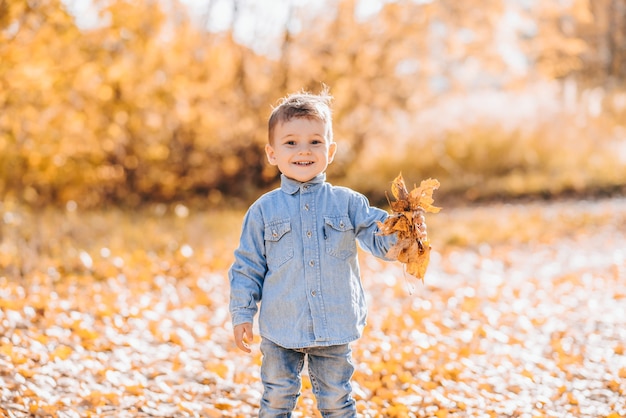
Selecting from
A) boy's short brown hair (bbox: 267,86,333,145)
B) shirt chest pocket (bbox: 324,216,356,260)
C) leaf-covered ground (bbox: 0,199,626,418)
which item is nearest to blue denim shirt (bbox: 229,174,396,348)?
shirt chest pocket (bbox: 324,216,356,260)

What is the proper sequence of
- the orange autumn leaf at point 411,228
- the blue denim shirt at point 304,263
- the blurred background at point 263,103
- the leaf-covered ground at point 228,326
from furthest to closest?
the blurred background at point 263,103 → the leaf-covered ground at point 228,326 → the blue denim shirt at point 304,263 → the orange autumn leaf at point 411,228

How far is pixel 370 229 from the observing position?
2713mm

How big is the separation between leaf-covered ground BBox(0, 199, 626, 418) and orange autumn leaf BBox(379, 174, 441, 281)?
1104 mm

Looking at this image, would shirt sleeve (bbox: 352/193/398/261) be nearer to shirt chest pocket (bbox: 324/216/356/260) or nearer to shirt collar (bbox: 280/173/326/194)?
shirt chest pocket (bbox: 324/216/356/260)

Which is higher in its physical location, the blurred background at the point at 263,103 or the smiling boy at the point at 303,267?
the blurred background at the point at 263,103

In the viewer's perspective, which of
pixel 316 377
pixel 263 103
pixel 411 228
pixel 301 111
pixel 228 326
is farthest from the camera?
pixel 263 103

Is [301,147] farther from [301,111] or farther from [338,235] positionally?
[338,235]

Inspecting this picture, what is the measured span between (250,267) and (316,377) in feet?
1.67

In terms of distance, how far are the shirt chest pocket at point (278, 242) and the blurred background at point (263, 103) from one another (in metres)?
4.17

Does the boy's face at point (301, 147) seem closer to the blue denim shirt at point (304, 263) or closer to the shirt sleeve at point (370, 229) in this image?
the blue denim shirt at point (304, 263)

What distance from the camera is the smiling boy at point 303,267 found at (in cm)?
267

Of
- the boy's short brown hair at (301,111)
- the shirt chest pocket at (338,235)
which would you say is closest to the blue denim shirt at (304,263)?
the shirt chest pocket at (338,235)

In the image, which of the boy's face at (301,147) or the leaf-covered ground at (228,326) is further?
the leaf-covered ground at (228,326)

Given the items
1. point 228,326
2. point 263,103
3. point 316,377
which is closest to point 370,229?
point 316,377
